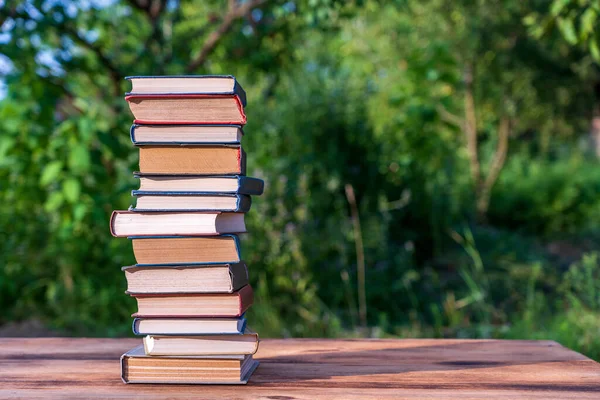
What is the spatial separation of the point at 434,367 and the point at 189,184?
0.72 metres

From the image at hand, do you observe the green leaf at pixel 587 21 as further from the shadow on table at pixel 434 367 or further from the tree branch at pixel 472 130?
the tree branch at pixel 472 130

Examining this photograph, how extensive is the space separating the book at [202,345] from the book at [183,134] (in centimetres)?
43

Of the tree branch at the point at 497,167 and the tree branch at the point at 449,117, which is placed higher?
the tree branch at the point at 449,117

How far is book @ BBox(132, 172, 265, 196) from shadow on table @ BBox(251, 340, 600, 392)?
1.42 ft

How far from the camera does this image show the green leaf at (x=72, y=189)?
3.88 m

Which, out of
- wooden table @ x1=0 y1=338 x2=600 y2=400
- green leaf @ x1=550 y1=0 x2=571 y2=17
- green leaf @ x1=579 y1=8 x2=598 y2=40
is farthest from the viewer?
green leaf @ x1=550 y1=0 x2=571 y2=17

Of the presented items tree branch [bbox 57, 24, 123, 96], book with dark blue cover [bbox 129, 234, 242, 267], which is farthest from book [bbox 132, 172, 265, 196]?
tree branch [bbox 57, 24, 123, 96]

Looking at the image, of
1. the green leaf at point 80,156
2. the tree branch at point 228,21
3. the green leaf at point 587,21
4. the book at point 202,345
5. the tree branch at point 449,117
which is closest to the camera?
the book at point 202,345

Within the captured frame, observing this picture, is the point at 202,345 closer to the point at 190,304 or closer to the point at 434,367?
the point at 190,304

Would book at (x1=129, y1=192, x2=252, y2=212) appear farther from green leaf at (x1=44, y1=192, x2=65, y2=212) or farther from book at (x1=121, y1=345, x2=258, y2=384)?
A: green leaf at (x1=44, y1=192, x2=65, y2=212)

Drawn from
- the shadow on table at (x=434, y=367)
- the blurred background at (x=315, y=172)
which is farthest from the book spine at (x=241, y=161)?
the blurred background at (x=315, y=172)

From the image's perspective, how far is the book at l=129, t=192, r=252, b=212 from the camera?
1502 millimetres

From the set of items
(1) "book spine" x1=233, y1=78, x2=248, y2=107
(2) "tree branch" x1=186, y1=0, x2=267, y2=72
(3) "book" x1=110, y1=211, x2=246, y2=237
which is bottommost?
(3) "book" x1=110, y1=211, x2=246, y2=237

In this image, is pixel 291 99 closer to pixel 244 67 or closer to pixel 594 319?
pixel 244 67
